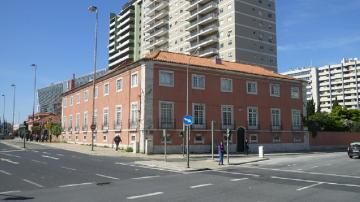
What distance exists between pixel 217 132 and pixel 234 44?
41984mm

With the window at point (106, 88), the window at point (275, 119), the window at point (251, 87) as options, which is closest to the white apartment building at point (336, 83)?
the window at point (275, 119)

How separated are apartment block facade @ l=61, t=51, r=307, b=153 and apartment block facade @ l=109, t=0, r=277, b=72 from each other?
3305 centimetres

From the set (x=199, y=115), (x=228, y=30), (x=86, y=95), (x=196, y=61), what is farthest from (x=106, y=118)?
(x=228, y=30)

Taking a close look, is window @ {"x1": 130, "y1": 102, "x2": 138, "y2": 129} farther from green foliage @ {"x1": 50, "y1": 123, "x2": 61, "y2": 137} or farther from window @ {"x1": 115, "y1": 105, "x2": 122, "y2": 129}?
green foliage @ {"x1": 50, "y1": 123, "x2": 61, "y2": 137}

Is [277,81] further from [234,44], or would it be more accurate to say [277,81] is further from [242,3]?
[242,3]

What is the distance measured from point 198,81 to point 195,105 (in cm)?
258

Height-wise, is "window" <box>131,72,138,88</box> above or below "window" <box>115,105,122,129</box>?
above

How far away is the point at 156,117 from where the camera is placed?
37.5m

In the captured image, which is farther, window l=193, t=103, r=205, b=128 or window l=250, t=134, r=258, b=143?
window l=250, t=134, r=258, b=143

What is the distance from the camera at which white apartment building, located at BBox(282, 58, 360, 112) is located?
139m

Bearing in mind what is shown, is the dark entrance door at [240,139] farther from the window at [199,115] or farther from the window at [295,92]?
the window at [295,92]

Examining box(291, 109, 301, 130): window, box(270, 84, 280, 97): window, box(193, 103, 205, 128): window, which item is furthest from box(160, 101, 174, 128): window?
box(291, 109, 301, 130): window

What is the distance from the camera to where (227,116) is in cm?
4278

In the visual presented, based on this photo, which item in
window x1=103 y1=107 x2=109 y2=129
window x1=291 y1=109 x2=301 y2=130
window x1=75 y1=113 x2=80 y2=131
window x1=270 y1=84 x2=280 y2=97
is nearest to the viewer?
window x1=103 y1=107 x2=109 y2=129
